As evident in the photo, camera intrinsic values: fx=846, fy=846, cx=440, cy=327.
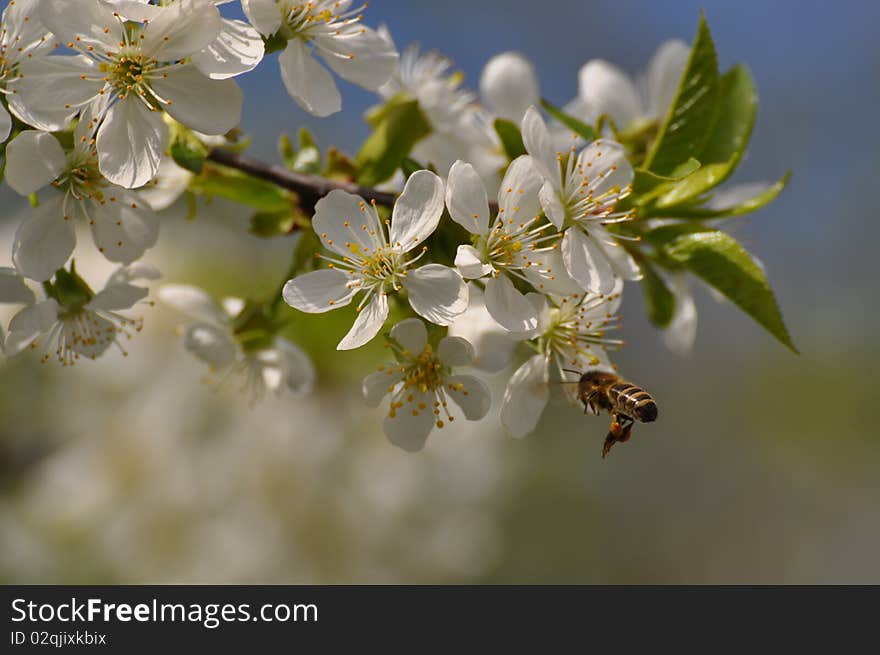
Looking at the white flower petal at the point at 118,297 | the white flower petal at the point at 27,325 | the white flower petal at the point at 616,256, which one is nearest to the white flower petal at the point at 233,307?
the white flower petal at the point at 118,297

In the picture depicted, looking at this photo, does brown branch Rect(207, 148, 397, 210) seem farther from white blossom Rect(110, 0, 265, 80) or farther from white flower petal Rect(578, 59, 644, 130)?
white flower petal Rect(578, 59, 644, 130)

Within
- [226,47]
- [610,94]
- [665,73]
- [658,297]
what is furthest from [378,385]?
[665,73]

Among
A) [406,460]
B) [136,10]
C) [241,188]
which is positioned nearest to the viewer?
[136,10]

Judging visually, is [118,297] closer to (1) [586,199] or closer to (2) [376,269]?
(2) [376,269]

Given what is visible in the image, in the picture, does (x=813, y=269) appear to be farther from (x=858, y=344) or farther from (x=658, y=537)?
(x=658, y=537)

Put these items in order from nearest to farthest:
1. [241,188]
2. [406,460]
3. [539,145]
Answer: [539,145] < [241,188] < [406,460]

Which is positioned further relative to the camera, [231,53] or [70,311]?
[70,311]

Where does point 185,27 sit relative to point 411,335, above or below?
above
